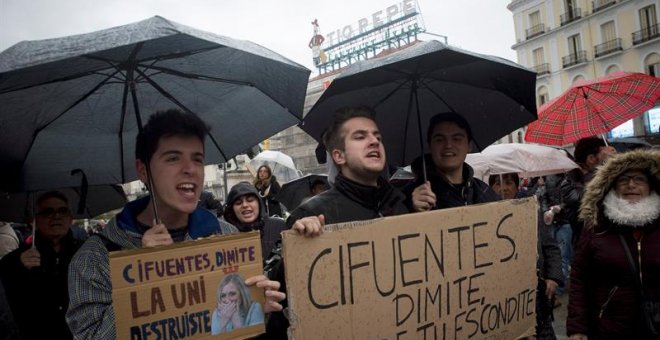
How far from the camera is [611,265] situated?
3.15 meters

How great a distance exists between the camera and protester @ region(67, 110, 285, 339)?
1.82 metres

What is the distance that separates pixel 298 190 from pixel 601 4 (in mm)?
39584

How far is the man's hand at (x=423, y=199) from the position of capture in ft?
9.11

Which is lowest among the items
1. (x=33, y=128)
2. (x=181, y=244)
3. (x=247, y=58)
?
(x=181, y=244)

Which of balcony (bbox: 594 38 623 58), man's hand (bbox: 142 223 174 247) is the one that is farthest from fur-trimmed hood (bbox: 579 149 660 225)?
balcony (bbox: 594 38 623 58)

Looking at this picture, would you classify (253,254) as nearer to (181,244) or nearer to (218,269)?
(218,269)

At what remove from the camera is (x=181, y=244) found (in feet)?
5.99

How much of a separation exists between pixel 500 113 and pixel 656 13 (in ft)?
125

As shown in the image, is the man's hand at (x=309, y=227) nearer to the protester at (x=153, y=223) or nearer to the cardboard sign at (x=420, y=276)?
the cardboard sign at (x=420, y=276)

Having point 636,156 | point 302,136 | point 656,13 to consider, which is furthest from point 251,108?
point 302,136

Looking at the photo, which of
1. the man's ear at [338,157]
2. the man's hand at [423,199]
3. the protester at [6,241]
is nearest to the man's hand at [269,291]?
the man's ear at [338,157]

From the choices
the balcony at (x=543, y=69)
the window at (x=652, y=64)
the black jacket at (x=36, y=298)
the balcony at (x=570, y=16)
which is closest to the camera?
the black jacket at (x=36, y=298)

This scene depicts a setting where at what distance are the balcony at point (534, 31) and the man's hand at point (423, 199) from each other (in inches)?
1747

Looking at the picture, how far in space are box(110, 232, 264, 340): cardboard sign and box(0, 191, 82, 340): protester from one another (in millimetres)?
1941
